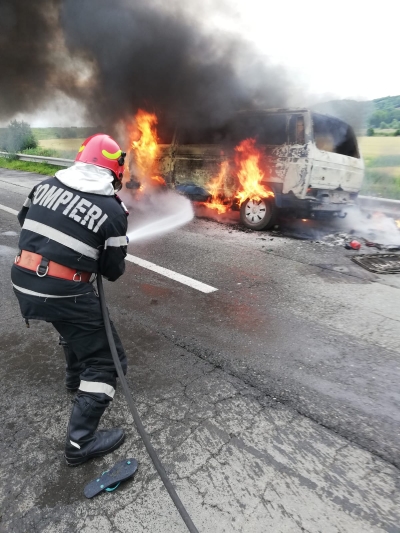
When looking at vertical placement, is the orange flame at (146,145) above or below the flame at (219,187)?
above

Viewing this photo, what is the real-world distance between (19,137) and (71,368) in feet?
81.6

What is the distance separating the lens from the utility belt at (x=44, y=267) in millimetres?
1991

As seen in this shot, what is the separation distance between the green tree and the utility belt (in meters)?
23.6

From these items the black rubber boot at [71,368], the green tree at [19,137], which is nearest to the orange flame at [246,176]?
the black rubber boot at [71,368]

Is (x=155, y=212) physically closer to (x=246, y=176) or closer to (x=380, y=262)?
(x=246, y=176)

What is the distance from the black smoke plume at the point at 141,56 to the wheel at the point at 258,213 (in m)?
2.32

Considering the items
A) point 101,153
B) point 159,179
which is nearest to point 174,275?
point 101,153

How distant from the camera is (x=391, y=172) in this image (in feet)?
35.3

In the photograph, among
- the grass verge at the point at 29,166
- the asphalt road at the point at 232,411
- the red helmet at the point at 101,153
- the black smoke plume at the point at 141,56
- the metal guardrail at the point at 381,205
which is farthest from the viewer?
the grass verge at the point at 29,166

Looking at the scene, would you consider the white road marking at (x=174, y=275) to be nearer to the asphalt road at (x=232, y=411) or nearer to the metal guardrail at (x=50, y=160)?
the asphalt road at (x=232, y=411)

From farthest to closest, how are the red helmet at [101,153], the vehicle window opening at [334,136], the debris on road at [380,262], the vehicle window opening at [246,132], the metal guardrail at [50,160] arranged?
the metal guardrail at [50,160] < the vehicle window opening at [246,132] < the vehicle window opening at [334,136] < the debris on road at [380,262] < the red helmet at [101,153]

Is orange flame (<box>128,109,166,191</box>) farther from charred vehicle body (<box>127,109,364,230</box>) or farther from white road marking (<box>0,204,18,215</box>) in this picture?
white road marking (<box>0,204,18,215</box>)

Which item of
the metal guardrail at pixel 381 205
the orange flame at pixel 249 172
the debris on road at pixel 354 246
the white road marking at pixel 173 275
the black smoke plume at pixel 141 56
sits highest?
the black smoke plume at pixel 141 56

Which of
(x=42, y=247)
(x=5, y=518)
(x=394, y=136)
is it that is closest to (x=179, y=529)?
Answer: (x=5, y=518)
